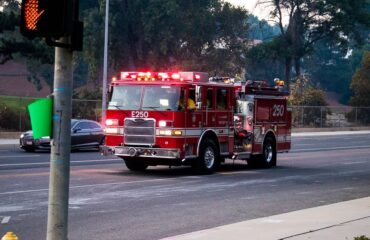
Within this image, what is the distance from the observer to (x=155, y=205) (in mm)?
14156

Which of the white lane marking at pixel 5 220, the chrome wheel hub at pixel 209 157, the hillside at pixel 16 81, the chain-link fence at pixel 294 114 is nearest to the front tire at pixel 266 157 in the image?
the chrome wheel hub at pixel 209 157

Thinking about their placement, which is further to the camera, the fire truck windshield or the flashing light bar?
the flashing light bar

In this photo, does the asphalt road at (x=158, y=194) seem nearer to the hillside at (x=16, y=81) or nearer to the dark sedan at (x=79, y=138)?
the dark sedan at (x=79, y=138)

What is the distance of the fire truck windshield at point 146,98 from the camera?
64.7ft

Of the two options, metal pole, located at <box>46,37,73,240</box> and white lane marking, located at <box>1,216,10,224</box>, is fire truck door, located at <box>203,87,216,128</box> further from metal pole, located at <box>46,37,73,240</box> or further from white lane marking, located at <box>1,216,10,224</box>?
metal pole, located at <box>46,37,73,240</box>

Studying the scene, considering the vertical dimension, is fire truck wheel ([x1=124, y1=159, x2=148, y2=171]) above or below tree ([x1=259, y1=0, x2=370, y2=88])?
below

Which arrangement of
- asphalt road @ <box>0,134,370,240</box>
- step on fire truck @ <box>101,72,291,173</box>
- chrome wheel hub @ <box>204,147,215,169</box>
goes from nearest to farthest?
asphalt road @ <box>0,134,370,240</box> < step on fire truck @ <box>101,72,291,173</box> < chrome wheel hub @ <box>204,147,215,169</box>

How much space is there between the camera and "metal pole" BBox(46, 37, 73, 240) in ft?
21.0

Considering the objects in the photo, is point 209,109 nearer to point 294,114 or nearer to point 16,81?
point 294,114

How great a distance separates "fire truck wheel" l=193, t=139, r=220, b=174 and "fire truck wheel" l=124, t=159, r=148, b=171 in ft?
6.12

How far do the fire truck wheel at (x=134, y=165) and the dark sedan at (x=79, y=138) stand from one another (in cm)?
782

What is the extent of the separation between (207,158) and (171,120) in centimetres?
194

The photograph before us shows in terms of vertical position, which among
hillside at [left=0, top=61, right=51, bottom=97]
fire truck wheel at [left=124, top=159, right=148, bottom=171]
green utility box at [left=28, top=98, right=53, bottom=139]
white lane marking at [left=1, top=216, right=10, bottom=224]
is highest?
hillside at [left=0, top=61, right=51, bottom=97]

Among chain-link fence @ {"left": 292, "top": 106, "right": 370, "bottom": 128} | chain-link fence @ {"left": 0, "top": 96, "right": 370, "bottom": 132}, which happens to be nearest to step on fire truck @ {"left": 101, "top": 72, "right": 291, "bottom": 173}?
chain-link fence @ {"left": 0, "top": 96, "right": 370, "bottom": 132}
